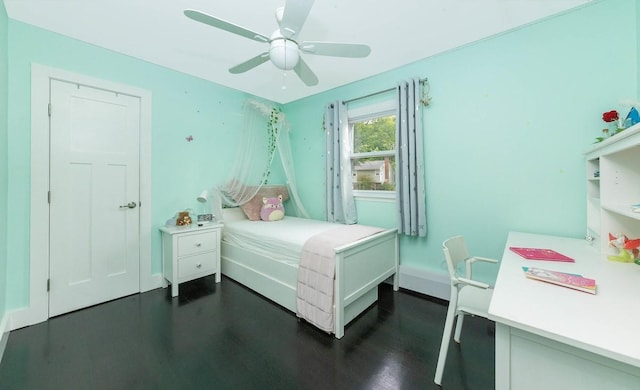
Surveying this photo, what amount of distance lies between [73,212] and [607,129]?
4485mm

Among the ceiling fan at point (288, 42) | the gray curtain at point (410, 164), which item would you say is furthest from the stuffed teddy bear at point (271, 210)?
the ceiling fan at point (288, 42)

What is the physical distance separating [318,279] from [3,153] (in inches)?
104

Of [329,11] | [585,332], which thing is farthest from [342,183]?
[585,332]

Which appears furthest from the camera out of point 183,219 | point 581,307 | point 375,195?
point 375,195

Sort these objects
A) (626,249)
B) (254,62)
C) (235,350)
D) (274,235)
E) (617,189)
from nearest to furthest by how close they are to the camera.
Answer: (626,249) → (617,189) → (235,350) → (254,62) → (274,235)

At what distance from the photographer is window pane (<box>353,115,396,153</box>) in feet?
9.73

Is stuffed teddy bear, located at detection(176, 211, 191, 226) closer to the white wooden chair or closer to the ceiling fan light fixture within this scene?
the ceiling fan light fixture

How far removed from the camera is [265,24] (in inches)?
78.1

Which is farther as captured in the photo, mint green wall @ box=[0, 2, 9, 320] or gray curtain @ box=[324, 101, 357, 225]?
gray curtain @ box=[324, 101, 357, 225]

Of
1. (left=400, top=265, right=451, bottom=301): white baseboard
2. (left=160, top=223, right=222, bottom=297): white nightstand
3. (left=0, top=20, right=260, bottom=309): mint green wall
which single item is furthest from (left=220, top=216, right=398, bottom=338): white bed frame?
(left=0, top=20, right=260, bottom=309): mint green wall

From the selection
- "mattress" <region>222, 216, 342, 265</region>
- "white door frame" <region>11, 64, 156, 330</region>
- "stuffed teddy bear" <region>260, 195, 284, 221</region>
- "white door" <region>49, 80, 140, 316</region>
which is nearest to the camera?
"white door frame" <region>11, 64, 156, 330</region>

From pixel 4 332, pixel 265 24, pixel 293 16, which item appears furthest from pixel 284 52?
pixel 4 332

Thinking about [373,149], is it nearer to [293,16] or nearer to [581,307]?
[293,16]

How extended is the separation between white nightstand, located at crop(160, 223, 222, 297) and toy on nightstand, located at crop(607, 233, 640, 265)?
3.31 metres
